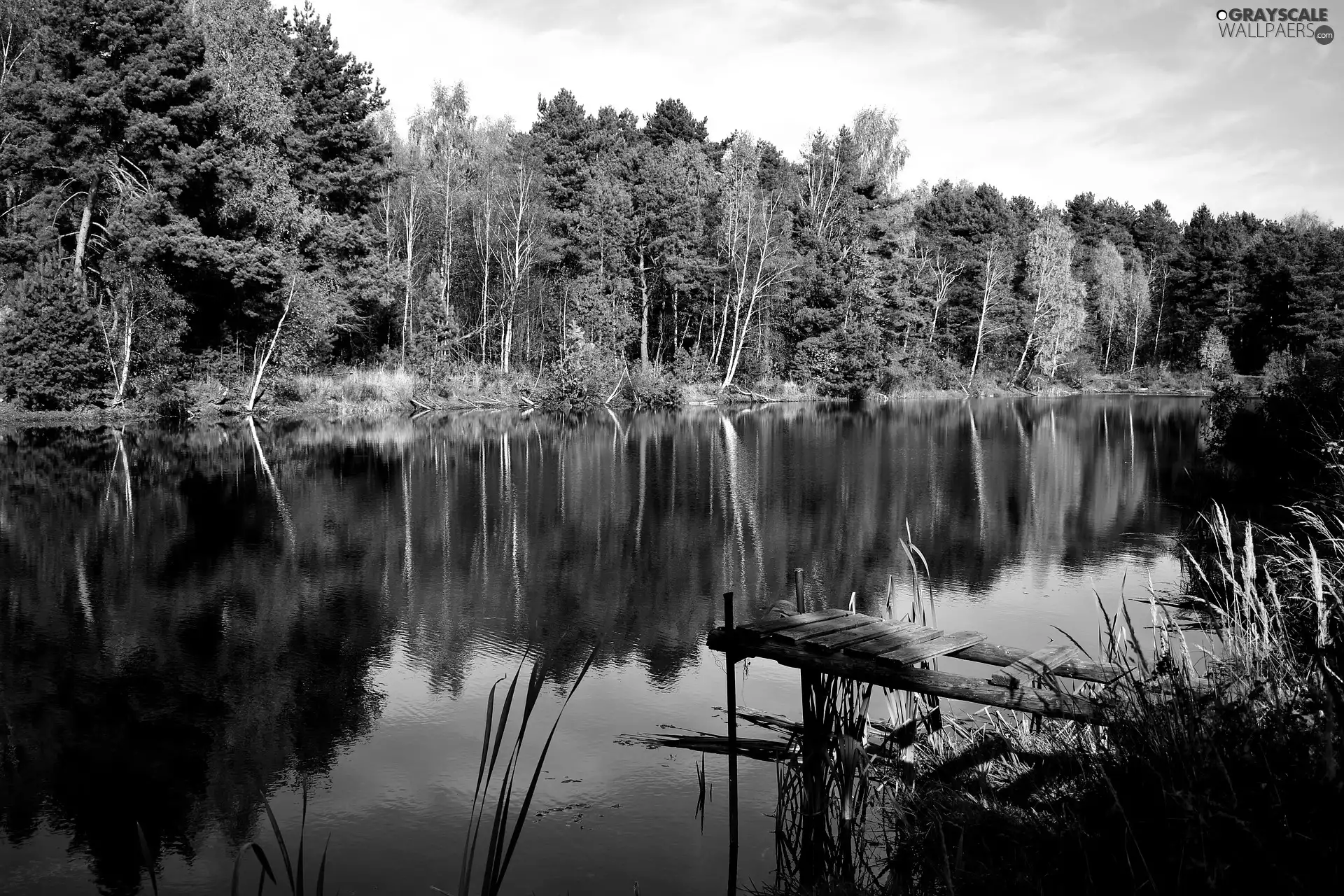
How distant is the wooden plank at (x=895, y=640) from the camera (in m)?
5.79

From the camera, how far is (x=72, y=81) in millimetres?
32844

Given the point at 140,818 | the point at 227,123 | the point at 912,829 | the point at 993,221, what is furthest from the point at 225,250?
the point at 993,221

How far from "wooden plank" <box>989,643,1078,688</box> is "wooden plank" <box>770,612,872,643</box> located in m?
0.99

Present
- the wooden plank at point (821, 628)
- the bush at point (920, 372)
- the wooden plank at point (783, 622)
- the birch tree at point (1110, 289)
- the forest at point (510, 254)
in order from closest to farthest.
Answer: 1. the wooden plank at point (821, 628)
2. the wooden plank at point (783, 622)
3. the forest at point (510, 254)
4. the bush at point (920, 372)
5. the birch tree at point (1110, 289)

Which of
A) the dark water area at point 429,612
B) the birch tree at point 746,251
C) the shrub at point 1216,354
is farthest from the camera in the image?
the shrub at point 1216,354

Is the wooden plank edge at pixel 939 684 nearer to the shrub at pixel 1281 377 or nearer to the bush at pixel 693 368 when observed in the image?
the shrub at pixel 1281 377

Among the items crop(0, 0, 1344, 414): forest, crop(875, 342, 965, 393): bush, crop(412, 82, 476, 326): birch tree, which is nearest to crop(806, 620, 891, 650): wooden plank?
crop(0, 0, 1344, 414): forest

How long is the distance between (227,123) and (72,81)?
489 centimetres

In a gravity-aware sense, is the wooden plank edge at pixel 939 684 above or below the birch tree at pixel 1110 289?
below

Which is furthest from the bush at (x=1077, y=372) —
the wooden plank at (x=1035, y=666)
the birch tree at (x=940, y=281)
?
the wooden plank at (x=1035, y=666)

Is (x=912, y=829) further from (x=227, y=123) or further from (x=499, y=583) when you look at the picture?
(x=227, y=123)

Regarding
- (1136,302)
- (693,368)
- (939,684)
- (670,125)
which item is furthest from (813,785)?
(1136,302)

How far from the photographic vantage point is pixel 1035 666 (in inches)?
231

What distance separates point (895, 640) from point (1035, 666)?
83cm
